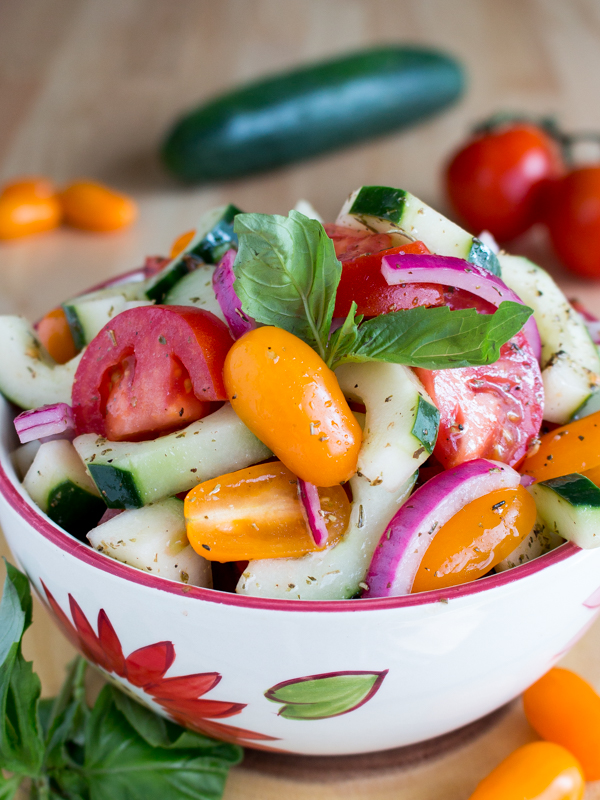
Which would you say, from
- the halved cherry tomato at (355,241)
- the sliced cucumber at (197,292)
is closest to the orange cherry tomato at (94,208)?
the sliced cucumber at (197,292)

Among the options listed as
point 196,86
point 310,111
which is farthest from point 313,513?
point 196,86

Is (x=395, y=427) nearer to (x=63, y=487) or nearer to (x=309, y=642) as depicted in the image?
(x=309, y=642)

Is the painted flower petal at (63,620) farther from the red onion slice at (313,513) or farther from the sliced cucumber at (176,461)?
the red onion slice at (313,513)

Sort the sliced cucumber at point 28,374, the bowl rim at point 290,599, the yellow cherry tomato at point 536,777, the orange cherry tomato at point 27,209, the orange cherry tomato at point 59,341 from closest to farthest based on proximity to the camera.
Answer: the bowl rim at point 290,599, the yellow cherry tomato at point 536,777, the sliced cucumber at point 28,374, the orange cherry tomato at point 59,341, the orange cherry tomato at point 27,209

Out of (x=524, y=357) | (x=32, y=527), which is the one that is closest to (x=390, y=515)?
(x=524, y=357)

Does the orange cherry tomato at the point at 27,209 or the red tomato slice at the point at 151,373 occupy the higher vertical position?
the orange cherry tomato at the point at 27,209

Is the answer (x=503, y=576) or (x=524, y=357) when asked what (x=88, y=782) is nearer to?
(x=503, y=576)

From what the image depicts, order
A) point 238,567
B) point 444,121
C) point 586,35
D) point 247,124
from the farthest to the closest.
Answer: point 586,35 < point 444,121 < point 247,124 < point 238,567
